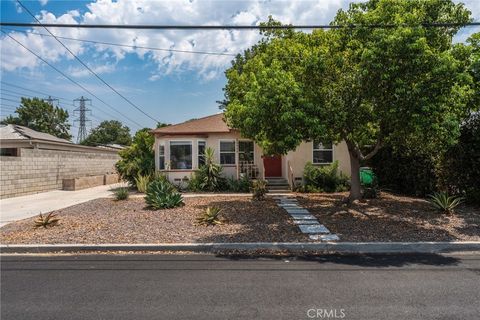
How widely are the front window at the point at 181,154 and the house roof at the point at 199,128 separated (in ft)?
1.93

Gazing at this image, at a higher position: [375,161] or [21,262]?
[375,161]

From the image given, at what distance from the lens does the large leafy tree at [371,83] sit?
7594mm

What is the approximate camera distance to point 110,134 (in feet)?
265

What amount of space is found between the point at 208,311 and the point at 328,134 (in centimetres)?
692

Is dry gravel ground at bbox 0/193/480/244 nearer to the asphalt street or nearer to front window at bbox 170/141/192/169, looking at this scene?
the asphalt street

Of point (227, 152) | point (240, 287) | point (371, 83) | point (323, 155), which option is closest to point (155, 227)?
point (240, 287)

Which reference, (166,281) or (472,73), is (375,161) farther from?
(166,281)

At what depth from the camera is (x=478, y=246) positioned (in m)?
7.11

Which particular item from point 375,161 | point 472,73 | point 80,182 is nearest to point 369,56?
point 472,73

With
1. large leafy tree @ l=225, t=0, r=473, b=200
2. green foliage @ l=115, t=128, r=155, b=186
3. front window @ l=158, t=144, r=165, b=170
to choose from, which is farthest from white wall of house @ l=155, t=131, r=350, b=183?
large leafy tree @ l=225, t=0, r=473, b=200

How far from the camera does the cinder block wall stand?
619 inches

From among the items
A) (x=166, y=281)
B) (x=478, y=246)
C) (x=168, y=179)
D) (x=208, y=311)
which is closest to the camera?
(x=208, y=311)

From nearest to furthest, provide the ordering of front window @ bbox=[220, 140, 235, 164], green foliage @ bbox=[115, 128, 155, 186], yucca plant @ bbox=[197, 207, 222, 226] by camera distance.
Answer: yucca plant @ bbox=[197, 207, 222, 226], front window @ bbox=[220, 140, 235, 164], green foliage @ bbox=[115, 128, 155, 186]

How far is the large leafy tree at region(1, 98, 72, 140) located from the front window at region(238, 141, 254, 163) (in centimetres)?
4527
